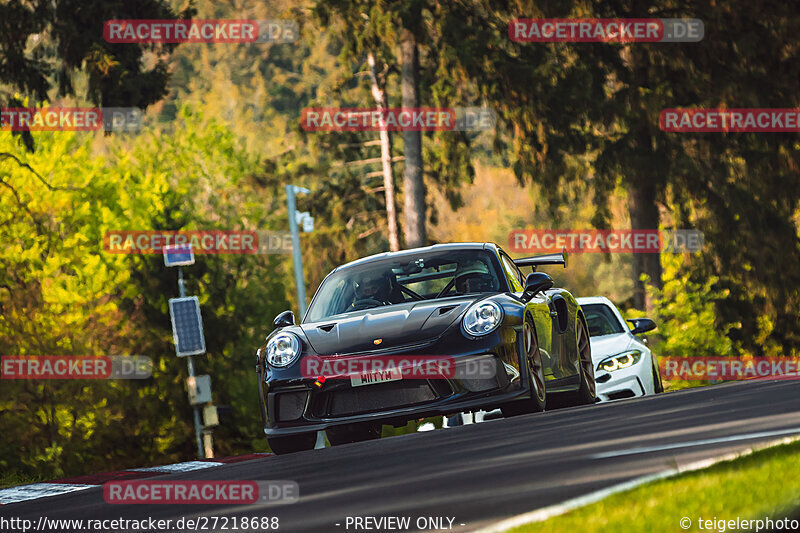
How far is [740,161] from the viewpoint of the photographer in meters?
32.2

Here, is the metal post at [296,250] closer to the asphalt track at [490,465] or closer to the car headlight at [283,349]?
the car headlight at [283,349]

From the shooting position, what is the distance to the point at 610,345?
15195mm

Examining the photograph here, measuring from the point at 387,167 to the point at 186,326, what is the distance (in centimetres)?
1673

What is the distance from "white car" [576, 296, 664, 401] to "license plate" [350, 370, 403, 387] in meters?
5.38

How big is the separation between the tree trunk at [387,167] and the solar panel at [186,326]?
14097mm

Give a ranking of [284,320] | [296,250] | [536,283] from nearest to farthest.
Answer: [536,283] → [284,320] → [296,250]

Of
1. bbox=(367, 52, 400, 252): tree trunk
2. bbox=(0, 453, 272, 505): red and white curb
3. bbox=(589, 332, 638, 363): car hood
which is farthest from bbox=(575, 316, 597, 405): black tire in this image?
bbox=(367, 52, 400, 252): tree trunk

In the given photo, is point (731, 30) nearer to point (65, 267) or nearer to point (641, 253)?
point (641, 253)

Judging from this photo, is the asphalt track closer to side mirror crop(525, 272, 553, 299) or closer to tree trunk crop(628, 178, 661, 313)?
side mirror crop(525, 272, 553, 299)

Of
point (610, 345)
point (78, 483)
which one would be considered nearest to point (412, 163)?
point (610, 345)

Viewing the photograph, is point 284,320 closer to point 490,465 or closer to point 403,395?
point 403,395

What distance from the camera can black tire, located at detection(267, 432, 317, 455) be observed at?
33.0ft

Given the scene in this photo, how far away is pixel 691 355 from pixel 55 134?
23794 mm

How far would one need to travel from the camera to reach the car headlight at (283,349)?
977 cm
